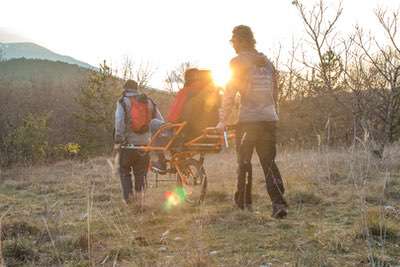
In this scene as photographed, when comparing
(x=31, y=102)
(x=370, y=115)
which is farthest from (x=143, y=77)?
(x=370, y=115)

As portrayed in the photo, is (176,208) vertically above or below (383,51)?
below

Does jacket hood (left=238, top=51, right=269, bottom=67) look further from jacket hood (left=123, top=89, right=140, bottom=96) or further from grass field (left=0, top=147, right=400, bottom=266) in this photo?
jacket hood (left=123, top=89, right=140, bottom=96)

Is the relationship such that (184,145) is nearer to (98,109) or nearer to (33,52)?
(98,109)

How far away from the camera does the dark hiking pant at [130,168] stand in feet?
21.2

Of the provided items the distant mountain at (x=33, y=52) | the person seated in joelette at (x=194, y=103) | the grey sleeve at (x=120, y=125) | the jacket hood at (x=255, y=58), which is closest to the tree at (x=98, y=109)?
the grey sleeve at (x=120, y=125)

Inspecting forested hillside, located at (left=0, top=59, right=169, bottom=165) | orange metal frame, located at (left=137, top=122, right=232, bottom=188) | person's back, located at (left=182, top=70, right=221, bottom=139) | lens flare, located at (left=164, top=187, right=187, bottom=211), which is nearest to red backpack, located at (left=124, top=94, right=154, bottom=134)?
orange metal frame, located at (left=137, top=122, right=232, bottom=188)

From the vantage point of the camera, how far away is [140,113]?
6516mm

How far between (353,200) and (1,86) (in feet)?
86.8

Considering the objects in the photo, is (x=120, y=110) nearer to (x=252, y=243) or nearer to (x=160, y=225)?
(x=160, y=225)

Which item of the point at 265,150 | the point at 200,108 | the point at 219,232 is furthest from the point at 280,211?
the point at 200,108

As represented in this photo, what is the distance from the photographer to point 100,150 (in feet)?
89.4

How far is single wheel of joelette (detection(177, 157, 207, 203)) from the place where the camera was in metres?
6.27

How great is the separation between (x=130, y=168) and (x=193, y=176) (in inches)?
37.9

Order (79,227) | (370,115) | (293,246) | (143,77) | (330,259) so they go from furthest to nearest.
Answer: (143,77), (370,115), (79,227), (293,246), (330,259)
